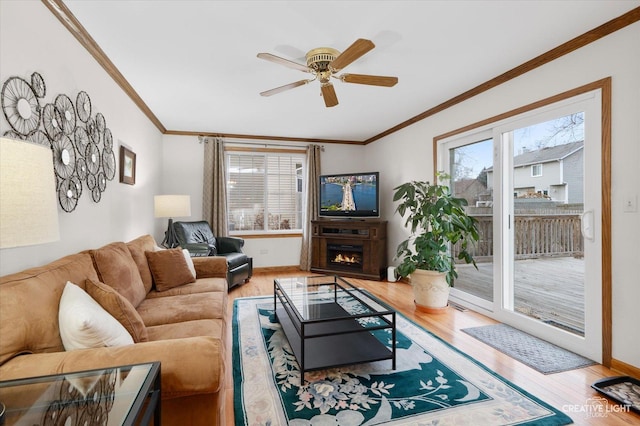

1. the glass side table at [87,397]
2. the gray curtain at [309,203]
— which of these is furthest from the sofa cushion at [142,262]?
the gray curtain at [309,203]

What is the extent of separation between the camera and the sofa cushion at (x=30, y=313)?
1.15m

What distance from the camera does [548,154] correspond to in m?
2.73

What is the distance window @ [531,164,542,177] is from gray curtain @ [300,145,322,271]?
3515 mm

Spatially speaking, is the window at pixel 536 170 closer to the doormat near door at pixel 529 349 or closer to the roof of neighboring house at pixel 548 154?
the roof of neighboring house at pixel 548 154

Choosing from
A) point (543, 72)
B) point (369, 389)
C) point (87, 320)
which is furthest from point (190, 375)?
point (543, 72)

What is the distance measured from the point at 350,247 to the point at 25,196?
4.72m

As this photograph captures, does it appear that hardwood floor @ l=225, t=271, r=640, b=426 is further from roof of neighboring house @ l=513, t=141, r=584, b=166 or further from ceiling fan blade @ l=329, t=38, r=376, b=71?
ceiling fan blade @ l=329, t=38, r=376, b=71

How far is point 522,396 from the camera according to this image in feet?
6.14

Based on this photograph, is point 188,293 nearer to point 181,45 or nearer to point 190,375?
point 190,375

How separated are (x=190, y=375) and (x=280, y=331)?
1754 millimetres

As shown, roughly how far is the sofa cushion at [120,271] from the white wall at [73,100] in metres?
0.25

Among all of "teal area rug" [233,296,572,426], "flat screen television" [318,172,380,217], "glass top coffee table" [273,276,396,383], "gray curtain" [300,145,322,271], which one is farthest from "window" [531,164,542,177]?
"gray curtain" [300,145,322,271]

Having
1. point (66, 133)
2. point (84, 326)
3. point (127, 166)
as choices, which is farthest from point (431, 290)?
point (127, 166)

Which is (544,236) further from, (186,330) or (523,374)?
(186,330)
